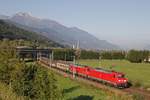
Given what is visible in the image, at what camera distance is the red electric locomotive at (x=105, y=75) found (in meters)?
65.2

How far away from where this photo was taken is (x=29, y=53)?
156750mm

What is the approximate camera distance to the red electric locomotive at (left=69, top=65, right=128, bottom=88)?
6519cm

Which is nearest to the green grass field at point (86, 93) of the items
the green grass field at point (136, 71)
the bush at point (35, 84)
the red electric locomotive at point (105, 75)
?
the red electric locomotive at point (105, 75)

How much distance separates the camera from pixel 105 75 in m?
69.5

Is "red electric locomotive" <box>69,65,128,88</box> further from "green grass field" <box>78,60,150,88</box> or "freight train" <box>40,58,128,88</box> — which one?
"green grass field" <box>78,60,150,88</box>

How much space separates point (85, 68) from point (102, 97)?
2751 cm

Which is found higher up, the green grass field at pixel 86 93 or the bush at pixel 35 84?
the bush at pixel 35 84

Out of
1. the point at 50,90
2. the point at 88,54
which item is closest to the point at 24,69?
the point at 50,90

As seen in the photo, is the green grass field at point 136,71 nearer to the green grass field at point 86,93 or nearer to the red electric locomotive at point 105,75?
the red electric locomotive at point 105,75

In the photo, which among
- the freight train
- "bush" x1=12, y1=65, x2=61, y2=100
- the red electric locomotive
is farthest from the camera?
the freight train

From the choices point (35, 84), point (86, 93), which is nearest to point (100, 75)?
point (86, 93)

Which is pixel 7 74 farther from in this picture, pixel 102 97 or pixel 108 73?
pixel 108 73

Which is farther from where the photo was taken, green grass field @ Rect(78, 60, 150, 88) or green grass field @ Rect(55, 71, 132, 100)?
green grass field @ Rect(78, 60, 150, 88)

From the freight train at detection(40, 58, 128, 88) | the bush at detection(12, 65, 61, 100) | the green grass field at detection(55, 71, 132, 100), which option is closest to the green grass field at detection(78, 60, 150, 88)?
the freight train at detection(40, 58, 128, 88)
